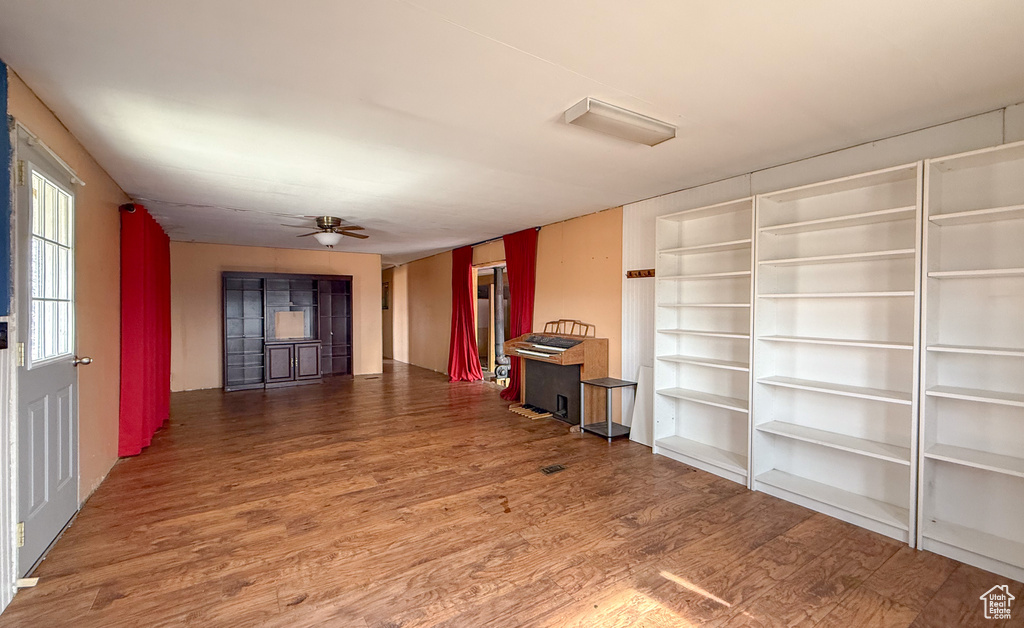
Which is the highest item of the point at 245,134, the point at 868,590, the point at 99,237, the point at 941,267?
the point at 245,134

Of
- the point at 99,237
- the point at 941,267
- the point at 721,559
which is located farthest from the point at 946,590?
the point at 99,237

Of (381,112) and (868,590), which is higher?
(381,112)

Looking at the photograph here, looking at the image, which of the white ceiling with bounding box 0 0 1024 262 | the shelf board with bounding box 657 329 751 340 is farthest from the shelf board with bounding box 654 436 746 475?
the white ceiling with bounding box 0 0 1024 262

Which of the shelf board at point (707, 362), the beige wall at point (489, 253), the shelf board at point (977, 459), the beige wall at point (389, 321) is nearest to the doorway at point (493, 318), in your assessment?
the beige wall at point (489, 253)

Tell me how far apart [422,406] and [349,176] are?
343 centimetres

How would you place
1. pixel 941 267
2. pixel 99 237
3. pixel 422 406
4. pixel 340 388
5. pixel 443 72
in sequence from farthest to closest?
pixel 340 388 < pixel 422 406 < pixel 99 237 < pixel 941 267 < pixel 443 72

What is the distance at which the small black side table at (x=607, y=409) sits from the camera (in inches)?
188

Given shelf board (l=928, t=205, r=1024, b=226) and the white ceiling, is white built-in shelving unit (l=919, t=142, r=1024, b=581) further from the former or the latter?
the white ceiling

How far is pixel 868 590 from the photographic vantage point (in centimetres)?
229

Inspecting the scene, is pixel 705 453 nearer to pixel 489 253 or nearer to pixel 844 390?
pixel 844 390

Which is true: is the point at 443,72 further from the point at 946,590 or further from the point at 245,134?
the point at 946,590

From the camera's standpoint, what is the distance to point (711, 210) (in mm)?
4020

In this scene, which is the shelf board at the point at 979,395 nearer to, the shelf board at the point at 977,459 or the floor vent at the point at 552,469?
the shelf board at the point at 977,459

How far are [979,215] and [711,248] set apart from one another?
1.68 metres
